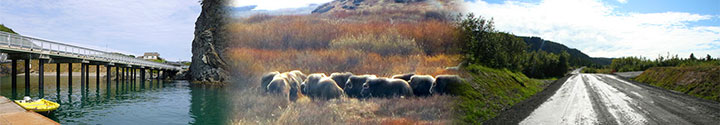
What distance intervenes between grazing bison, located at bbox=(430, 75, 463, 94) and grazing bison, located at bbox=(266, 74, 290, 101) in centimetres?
119

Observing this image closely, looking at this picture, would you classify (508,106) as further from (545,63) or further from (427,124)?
(545,63)

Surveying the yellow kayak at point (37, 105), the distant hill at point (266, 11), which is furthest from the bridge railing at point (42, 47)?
the distant hill at point (266, 11)

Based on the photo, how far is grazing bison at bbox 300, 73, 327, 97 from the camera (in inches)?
105

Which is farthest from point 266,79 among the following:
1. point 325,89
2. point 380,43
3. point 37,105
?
point 37,105

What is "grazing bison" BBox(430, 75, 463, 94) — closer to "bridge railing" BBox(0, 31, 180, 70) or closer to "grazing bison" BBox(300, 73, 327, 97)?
"grazing bison" BBox(300, 73, 327, 97)

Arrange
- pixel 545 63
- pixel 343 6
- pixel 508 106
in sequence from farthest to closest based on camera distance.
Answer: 1. pixel 545 63
2. pixel 508 106
3. pixel 343 6

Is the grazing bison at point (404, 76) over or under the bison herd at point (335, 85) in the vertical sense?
over

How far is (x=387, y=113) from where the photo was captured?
289 centimetres

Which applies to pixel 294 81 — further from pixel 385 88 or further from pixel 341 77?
pixel 385 88

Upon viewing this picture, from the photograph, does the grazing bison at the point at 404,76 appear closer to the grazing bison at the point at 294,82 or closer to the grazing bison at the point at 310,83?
the grazing bison at the point at 310,83

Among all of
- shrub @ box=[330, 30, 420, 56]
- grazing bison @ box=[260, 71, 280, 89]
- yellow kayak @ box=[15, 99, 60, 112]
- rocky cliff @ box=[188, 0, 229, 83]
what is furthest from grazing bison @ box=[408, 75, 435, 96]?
yellow kayak @ box=[15, 99, 60, 112]

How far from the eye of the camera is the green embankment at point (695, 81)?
23.5 m

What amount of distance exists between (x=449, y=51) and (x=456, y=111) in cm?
75

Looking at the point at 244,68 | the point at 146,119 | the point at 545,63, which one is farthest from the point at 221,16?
the point at 545,63
